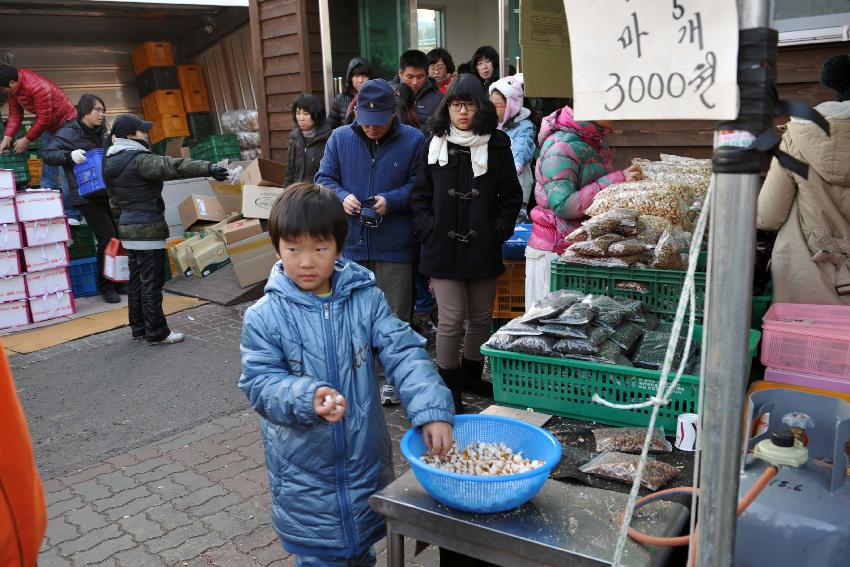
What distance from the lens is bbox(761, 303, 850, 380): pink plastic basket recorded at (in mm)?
A: 2490

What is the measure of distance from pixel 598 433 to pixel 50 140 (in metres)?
7.53

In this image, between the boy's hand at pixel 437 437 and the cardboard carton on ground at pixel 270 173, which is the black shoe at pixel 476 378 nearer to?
the boy's hand at pixel 437 437

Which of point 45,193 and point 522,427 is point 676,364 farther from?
point 45,193

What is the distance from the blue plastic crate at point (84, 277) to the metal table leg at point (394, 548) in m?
7.21

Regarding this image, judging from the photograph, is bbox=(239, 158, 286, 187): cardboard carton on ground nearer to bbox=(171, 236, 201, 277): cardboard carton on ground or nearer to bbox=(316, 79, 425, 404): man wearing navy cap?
bbox=(171, 236, 201, 277): cardboard carton on ground

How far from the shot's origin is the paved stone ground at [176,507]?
339 centimetres

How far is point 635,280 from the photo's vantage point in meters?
3.21

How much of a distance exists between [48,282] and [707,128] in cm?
636

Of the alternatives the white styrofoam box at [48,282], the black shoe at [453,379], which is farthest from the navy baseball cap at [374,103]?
the white styrofoam box at [48,282]

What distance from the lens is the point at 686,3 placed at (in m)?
1.25

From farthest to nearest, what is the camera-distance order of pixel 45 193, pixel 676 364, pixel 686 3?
pixel 45 193 < pixel 676 364 < pixel 686 3

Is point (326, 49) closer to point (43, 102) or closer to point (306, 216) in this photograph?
point (43, 102)

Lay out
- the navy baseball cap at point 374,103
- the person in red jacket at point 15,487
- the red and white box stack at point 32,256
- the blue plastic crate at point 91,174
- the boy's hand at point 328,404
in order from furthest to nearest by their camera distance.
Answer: the blue plastic crate at point 91,174
the red and white box stack at point 32,256
the navy baseball cap at point 374,103
the boy's hand at point 328,404
the person in red jacket at point 15,487

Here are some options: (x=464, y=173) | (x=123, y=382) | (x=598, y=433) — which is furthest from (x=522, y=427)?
(x=123, y=382)
